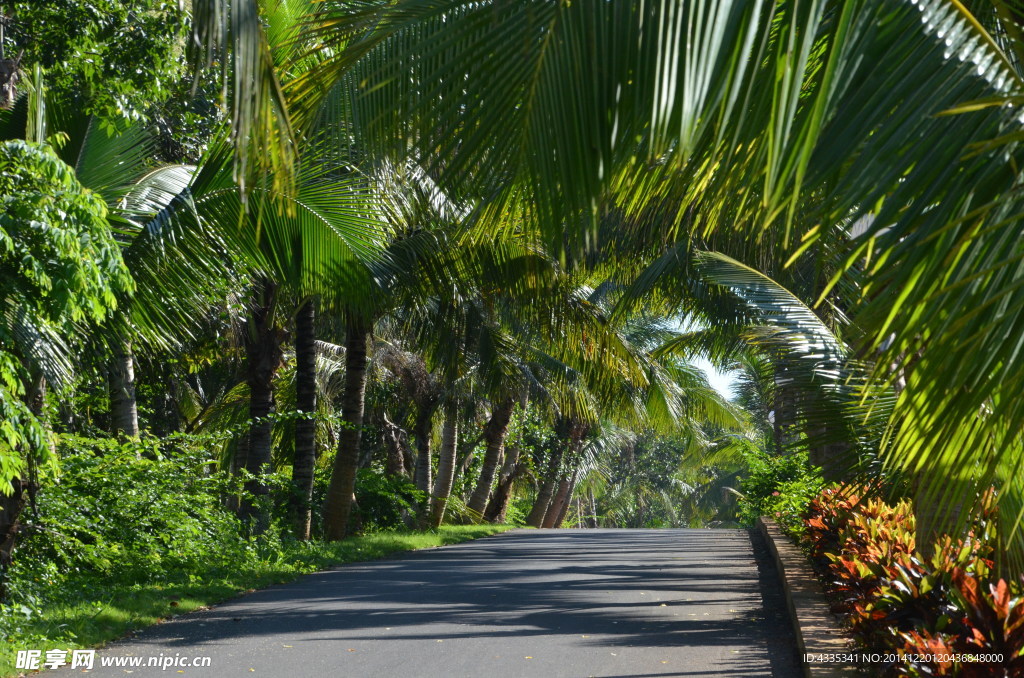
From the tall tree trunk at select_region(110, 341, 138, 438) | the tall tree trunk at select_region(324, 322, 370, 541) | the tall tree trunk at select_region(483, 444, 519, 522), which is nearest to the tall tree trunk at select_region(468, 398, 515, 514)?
the tall tree trunk at select_region(483, 444, 519, 522)

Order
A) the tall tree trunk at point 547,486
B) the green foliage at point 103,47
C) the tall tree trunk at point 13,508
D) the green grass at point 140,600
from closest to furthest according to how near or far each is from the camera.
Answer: the green grass at point 140,600 → the green foliage at point 103,47 → the tall tree trunk at point 13,508 → the tall tree trunk at point 547,486

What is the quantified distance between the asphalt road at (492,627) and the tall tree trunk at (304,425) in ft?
7.08

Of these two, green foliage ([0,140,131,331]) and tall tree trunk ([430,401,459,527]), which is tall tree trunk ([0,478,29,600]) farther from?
tall tree trunk ([430,401,459,527])

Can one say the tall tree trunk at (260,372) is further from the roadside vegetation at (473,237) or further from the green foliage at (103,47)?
the green foliage at (103,47)

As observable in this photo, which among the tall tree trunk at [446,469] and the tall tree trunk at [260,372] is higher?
the tall tree trunk at [260,372]

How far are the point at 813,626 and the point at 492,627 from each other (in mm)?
2674

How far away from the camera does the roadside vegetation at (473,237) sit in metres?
2.18

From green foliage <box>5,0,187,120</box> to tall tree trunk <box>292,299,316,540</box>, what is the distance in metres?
6.48

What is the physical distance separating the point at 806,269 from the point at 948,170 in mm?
7743

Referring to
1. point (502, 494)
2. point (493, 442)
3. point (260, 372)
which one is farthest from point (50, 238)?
point (502, 494)

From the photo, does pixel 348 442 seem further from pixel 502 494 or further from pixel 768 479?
pixel 502 494

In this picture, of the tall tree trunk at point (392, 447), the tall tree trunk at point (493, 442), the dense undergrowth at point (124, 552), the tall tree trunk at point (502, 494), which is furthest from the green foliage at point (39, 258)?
the tall tree trunk at point (502, 494)

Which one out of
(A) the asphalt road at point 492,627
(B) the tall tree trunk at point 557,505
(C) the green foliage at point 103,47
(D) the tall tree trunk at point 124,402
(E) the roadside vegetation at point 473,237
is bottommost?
(B) the tall tree trunk at point 557,505

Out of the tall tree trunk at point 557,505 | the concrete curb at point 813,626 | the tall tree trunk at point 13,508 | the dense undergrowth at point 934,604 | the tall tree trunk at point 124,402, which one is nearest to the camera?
the dense undergrowth at point 934,604
